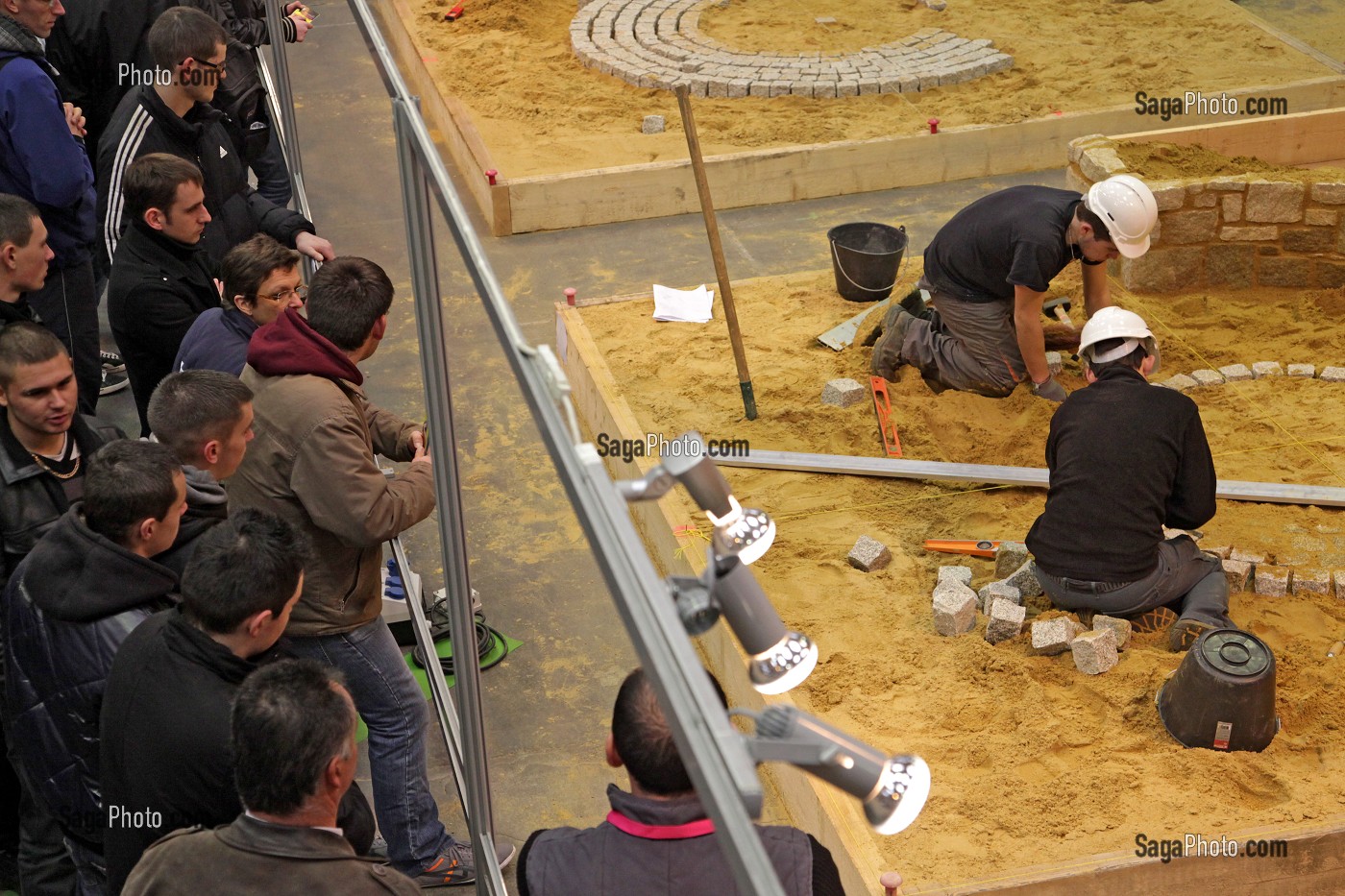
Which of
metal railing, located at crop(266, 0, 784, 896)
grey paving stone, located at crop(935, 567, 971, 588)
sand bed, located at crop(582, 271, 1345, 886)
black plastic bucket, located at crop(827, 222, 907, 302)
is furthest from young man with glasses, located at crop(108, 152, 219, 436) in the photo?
black plastic bucket, located at crop(827, 222, 907, 302)

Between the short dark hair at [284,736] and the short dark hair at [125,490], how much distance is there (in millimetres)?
796

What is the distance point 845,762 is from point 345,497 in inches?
96.0

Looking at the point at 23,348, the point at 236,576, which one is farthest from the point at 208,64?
the point at 236,576

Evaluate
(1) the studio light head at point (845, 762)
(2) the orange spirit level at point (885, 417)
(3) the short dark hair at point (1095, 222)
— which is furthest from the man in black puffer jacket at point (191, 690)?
(3) the short dark hair at point (1095, 222)

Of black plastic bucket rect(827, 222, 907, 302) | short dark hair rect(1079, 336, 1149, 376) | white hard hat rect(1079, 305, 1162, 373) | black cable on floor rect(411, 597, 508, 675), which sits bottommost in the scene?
black cable on floor rect(411, 597, 508, 675)

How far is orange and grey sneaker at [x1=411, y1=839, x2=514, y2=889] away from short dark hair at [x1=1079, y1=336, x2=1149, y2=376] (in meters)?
2.86

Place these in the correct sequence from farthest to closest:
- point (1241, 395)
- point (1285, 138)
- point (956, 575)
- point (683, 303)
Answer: point (1285, 138) < point (683, 303) < point (1241, 395) < point (956, 575)

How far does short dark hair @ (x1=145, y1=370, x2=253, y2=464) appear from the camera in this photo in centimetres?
394

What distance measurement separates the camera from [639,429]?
6.74 meters

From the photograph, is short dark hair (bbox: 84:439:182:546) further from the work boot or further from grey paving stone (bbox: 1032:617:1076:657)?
the work boot

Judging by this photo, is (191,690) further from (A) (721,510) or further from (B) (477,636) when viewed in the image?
(B) (477,636)

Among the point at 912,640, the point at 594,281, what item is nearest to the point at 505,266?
the point at 594,281

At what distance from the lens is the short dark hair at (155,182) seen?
513 centimetres

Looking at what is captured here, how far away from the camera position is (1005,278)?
22.1 feet
